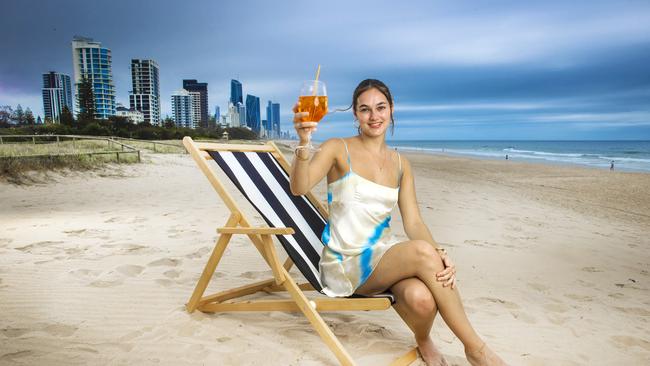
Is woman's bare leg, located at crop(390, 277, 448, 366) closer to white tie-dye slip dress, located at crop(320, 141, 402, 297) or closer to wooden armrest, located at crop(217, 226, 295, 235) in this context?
white tie-dye slip dress, located at crop(320, 141, 402, 297)

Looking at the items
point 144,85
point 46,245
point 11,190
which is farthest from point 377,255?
point 144,85

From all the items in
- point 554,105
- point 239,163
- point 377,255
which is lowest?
point 377,255

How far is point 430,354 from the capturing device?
214 cm

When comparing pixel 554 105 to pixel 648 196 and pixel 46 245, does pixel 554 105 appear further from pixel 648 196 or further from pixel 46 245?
pixel 46 245

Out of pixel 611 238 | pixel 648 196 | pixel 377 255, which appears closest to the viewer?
pixel 377 255

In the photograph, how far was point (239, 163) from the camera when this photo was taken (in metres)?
2.63

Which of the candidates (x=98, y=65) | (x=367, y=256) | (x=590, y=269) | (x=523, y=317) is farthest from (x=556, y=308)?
(x=98, y=65)

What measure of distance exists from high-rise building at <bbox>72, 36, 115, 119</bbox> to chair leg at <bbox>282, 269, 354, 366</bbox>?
88.1 metres

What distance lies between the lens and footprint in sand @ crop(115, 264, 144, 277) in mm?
3394

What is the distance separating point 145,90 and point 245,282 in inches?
3498

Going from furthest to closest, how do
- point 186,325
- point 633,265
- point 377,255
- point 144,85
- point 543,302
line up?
point 144,85, point 633,265, point 543,302, point 186,325, point 377,255

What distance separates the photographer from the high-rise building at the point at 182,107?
3233 inches

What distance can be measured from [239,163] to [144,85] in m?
90.2

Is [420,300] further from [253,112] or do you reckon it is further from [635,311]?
[253,112]
